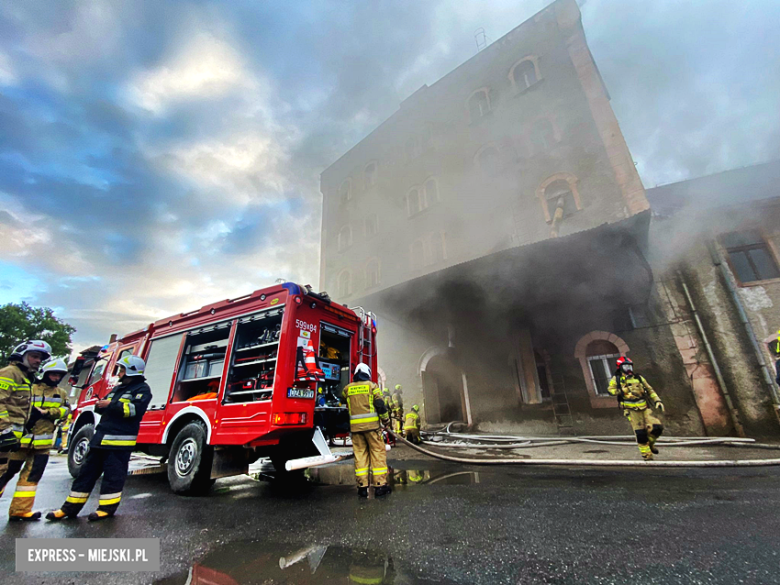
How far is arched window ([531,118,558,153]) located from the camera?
10756mm

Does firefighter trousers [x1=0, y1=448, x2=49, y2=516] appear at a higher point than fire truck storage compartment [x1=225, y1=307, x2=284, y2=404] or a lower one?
lower

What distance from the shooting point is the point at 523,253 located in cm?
705

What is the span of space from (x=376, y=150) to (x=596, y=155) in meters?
12.1

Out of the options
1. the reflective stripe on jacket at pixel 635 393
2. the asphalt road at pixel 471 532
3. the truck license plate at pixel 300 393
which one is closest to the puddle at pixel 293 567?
the asphalt road at pixel 471 532

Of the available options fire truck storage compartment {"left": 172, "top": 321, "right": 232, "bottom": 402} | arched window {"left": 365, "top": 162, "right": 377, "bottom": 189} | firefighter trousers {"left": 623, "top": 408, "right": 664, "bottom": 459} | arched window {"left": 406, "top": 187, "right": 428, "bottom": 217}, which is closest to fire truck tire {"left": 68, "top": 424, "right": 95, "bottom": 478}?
fire truck storage compartment {"left": 172, "top": 321, "right": 232, "bottom": 402}

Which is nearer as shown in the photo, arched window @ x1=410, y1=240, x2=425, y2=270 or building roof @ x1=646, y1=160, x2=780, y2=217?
building roof @ x1=646, y1=160, x2=780, y2=217

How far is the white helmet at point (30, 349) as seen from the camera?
3.16 meters

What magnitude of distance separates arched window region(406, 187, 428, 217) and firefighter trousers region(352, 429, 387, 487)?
1231 centimetres

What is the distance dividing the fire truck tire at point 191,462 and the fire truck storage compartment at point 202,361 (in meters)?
0.60

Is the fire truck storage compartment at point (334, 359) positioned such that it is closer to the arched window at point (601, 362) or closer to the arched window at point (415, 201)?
the arched window at point (601, 362)

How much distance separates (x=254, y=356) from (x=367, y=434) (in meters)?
1.84

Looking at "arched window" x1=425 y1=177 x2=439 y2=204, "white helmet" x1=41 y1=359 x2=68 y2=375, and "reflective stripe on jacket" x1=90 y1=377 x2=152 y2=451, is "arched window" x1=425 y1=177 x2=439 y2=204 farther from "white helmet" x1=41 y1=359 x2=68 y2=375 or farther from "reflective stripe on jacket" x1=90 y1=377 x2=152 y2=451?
"white helmet" x1=41 y1=359 x2=68 y2=375

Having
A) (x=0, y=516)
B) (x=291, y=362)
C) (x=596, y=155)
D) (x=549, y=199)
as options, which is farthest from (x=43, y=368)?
(x=596, y=155)

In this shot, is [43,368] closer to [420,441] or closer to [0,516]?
[0,516]
